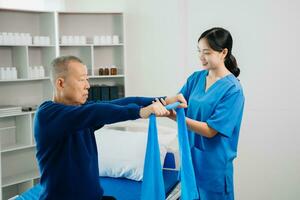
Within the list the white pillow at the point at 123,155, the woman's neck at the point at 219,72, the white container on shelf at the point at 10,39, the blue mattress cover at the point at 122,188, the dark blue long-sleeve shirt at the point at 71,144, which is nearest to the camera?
the dark blue long-sleeve shirt at the point at 71,144

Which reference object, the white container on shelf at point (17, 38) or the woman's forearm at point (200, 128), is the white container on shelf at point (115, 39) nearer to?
the white container on shelf at point (17, 38)

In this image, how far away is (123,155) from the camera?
2.68 meters

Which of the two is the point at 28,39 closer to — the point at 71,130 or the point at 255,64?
the point at 255,64

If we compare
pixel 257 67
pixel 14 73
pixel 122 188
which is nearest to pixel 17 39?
pixel 14 73

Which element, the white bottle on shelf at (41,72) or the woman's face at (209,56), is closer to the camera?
the woman's face at (209,56)

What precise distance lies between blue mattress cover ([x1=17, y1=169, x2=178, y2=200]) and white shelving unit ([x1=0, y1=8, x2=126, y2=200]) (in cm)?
105

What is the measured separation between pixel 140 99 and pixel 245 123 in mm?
1696

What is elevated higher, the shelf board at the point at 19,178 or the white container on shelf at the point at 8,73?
the white container on shelf at the point at 8,73

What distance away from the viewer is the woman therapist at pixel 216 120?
1868 millimetres

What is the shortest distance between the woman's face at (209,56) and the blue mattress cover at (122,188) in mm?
899

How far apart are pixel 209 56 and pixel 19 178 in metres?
2.30

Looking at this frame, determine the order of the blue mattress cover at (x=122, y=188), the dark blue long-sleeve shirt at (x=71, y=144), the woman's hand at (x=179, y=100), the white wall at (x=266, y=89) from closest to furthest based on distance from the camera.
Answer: the dark blue long-sleeve shirt at (x=71, y=144), the woman's hand at (x=179, y=100), the blue mattress cover at (x=122, y=188), the white wall at (x=266, y=89)

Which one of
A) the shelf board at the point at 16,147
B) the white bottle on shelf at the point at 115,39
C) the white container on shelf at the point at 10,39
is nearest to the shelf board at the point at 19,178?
the shelf board at the point at 16,147

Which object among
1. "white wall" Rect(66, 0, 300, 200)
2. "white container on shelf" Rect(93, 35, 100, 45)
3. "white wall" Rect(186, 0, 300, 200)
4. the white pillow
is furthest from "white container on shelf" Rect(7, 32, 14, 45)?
"white wall" Rect(186, 0, 300, 200)
